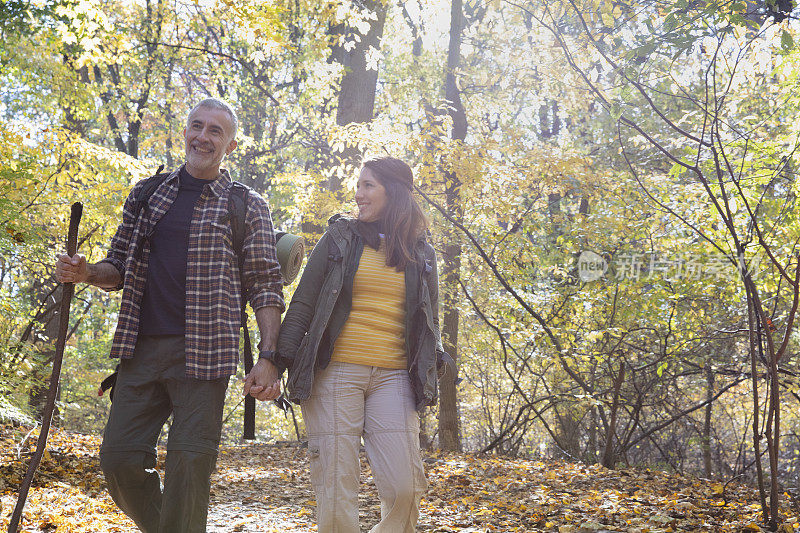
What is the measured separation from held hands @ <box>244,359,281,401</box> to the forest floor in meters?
Result: 2.38

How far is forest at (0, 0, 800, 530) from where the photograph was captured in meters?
5.07

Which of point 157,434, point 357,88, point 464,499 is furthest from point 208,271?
point 357,88

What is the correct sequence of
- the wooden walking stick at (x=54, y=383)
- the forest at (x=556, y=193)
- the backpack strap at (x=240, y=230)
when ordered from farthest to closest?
the forest at (x=556, y=193) < the backpack strap at (x=240, y=230) < the wooden walking stick at (x=54, y=383)

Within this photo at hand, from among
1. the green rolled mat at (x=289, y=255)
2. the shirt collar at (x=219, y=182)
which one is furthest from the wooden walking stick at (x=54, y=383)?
the green rolled mat at (x=289, y=255)

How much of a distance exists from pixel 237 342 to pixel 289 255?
1.64ft

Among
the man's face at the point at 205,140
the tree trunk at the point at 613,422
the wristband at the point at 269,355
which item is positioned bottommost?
the tree trunk at the point at 613,422

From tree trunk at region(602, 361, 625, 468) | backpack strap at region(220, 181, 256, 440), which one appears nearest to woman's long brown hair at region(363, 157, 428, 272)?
backpack strap at region(220, 181, 256, 440)

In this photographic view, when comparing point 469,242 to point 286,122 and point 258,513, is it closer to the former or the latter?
point 258,513

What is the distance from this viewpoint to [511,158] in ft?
36.8

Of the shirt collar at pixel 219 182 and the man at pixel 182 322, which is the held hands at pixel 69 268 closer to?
the man at pixel 182 322

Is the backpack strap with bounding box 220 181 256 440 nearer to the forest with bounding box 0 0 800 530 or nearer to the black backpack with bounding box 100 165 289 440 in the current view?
the black backpack with bounding box 100 165 289 440

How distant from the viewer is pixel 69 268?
2609 mm

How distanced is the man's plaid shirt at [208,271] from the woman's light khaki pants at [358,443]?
447 millimetres

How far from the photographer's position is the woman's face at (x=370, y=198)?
3510 mm
